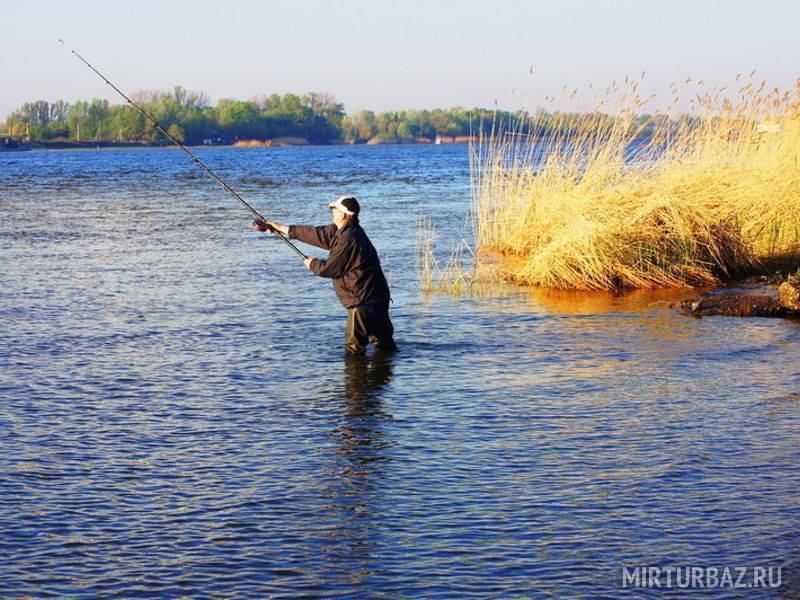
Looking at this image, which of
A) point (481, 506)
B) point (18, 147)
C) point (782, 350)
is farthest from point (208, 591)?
point (18, 147)

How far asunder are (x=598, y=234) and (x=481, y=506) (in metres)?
8.07

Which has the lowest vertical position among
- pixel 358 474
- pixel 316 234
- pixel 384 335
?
pixel 358 474

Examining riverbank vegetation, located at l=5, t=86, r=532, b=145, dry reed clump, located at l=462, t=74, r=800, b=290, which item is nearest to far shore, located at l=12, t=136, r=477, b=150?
riverbank vegetation, located at l=5, t=86, r=532, b=145

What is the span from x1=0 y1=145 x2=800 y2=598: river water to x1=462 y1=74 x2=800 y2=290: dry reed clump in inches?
32.6

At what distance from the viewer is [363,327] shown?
986cm

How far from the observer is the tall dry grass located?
1384 centimetres

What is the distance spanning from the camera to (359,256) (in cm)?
959

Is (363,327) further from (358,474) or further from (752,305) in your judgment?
(752,305)

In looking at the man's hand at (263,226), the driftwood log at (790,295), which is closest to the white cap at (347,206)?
the man's hand at (263,226)

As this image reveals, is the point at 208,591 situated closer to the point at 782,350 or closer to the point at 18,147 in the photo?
the point at 782,350

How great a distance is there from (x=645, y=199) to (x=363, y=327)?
578cm

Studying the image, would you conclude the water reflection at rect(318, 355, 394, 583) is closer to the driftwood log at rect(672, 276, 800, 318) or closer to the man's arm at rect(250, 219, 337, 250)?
the man's arm at rect(250, 219, 337, 250)

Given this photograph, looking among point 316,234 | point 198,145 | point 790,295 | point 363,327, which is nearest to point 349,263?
point 316,234

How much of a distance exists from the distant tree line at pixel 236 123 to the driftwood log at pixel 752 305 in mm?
123555
